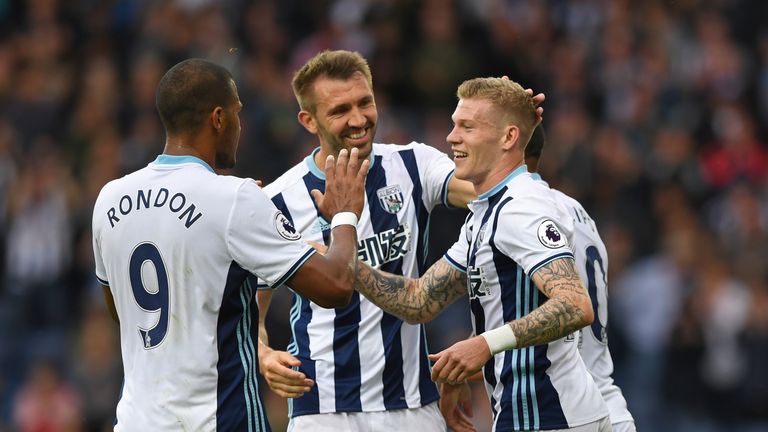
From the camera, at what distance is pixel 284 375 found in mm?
6523

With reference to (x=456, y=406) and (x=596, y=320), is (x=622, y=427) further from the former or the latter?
(x=456, y=406)

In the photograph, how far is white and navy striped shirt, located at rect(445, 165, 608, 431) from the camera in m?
5.95

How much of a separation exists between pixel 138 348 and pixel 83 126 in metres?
9.98

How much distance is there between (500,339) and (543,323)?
0.20 m

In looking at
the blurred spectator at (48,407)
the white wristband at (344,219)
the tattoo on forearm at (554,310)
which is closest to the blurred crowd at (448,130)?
the blurred spectator at (48,407)

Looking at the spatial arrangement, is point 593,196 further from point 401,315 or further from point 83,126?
point 401,315

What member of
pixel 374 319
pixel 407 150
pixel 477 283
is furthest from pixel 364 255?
pixel 477 283

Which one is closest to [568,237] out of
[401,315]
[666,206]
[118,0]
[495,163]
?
[495,163]

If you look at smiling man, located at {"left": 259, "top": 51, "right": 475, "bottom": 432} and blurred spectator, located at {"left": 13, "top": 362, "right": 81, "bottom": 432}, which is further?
A: blurred spectator, located at {"left": 13, "top": 362, "right": 81, "bottom": 432}

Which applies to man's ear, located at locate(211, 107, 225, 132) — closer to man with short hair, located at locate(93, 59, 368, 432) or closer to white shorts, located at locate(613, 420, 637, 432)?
man with short hair, located at locate(93, 59, 368, 432)

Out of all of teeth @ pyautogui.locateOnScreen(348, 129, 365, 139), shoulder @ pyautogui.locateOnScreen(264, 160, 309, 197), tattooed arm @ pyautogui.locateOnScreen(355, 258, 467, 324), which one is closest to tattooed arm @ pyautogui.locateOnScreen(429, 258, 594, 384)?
tattooed arm @ pyautogui.locateOnScreen(355, 258, 467, 324)

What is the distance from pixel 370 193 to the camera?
23.8ft

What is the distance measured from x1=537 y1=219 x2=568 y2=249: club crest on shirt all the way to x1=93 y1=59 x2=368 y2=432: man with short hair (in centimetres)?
86

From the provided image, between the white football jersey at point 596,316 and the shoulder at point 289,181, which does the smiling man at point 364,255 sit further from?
the white football jersey at point 596,316
